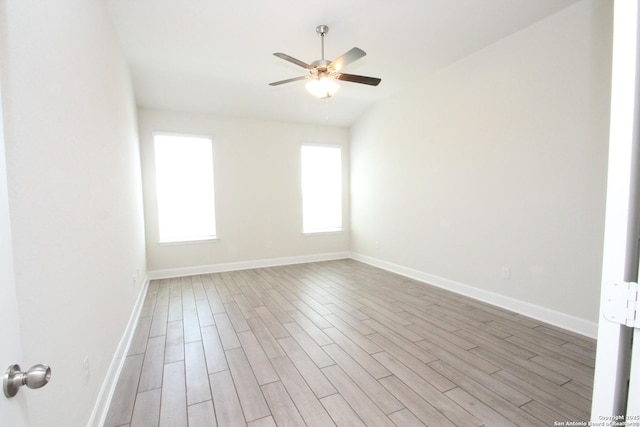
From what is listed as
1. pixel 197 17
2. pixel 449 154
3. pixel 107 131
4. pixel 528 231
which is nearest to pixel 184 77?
pixel 197 17

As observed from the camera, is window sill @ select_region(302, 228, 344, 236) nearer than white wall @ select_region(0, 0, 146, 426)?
No

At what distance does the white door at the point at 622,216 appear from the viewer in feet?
2.50

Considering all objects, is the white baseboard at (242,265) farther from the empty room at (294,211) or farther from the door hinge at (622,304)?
the door hinge at (622,304)

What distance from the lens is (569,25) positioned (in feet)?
8.52

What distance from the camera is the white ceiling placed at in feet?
8.64

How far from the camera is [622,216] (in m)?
0.79

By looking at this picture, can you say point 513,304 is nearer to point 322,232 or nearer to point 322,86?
point 322,86

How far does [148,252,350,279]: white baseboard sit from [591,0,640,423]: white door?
16.2 feet

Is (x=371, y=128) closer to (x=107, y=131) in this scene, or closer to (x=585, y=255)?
(x=585, y=255)

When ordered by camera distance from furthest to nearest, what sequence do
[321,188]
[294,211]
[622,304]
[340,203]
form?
[340,203] < [321,188] < [294,211] < [622,304]

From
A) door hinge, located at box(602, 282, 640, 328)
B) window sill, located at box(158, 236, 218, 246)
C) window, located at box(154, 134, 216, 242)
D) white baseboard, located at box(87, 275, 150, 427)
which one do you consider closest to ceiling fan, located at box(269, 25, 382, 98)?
door hinge, located at box(602, 282, 640, 328)

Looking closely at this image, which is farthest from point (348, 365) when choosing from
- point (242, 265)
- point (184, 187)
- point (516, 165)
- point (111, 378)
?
point (184, 187)

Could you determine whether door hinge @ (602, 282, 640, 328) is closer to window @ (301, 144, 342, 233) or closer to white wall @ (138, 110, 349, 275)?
white wall @ (138, 110, 349, 275)

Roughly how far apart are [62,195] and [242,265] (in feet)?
13.2
